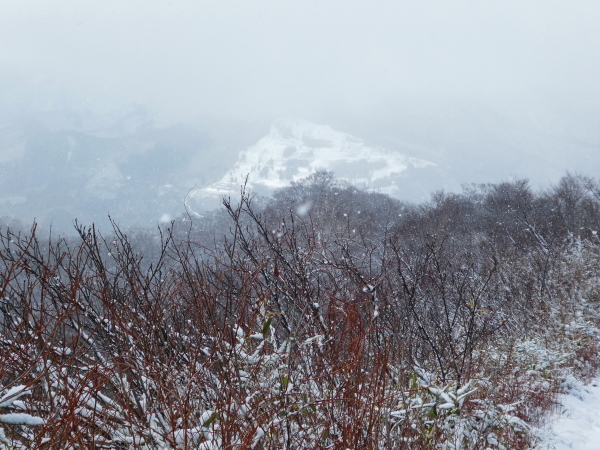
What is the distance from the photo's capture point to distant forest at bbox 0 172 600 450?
2230 millimetres

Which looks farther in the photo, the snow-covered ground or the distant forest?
the snow-covered ground

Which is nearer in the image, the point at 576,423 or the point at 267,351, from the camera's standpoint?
the point at 267,351

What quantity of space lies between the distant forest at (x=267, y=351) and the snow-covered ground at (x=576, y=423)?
19 cm

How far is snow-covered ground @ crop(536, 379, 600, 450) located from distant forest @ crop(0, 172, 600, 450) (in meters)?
0.19

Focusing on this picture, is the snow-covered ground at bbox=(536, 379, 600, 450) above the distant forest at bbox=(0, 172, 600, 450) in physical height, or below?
below

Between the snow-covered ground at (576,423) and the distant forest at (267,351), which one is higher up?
the distant forest at (267,351)

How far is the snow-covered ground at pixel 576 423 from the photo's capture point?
174 inches

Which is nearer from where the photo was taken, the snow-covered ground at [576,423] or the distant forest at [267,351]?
the distant forest at [267,351]

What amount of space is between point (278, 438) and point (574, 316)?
10250 millimetres

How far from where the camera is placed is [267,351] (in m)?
3.35

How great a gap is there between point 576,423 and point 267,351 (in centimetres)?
443

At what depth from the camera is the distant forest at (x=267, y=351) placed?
223 cm

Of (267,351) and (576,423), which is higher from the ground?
(267,351)

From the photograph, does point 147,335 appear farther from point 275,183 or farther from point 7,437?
point 275,183
